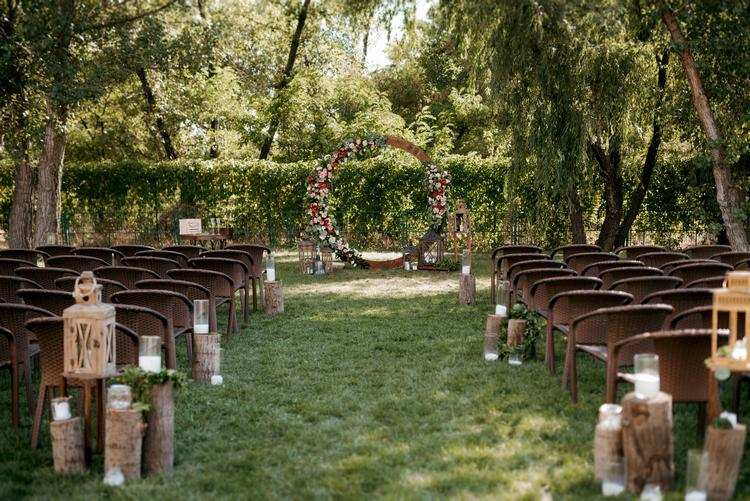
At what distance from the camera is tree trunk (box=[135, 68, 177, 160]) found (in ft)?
69.2

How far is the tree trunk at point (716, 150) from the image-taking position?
430 inches

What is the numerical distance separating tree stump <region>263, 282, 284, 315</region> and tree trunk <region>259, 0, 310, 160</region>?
48.8 feet

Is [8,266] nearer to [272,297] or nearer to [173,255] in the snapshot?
[173,255]

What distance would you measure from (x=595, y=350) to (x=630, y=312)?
636 mm

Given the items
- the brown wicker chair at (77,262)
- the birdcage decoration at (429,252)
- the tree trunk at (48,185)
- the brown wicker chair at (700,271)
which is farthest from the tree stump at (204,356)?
the tree trunk at (48,185)

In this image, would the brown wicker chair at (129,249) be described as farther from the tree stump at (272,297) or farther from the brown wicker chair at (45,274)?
the brown wicker chair at (45,274)

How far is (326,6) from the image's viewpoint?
23312 mm

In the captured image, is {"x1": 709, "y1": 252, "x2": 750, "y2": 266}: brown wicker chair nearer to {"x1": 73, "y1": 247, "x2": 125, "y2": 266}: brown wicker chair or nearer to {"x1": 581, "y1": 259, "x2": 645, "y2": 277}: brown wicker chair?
{"x1": 581, "y1": 259, "x2": 645, "y2": 277}: brown wicker chair

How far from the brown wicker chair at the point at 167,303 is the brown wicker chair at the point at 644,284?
3.42 meters

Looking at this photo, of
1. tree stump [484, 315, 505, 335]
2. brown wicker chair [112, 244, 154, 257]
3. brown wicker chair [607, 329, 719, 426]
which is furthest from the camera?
brown wicker chair [112, 244, 154, 257]

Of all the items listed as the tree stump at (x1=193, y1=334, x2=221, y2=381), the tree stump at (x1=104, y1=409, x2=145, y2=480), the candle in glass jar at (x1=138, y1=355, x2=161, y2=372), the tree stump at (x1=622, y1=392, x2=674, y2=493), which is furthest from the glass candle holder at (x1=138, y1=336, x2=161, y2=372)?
the tree stump at (x1=622, y1=392, x2=674, y2=493)

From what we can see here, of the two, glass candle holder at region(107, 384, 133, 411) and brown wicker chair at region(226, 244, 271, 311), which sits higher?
brown wicker chair at region(226, 244, 271, 311)

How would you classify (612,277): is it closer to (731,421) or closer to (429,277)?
(731,421)

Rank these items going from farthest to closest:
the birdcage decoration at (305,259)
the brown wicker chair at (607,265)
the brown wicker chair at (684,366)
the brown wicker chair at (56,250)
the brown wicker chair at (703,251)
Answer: the birdcage decoration at (305,259) → the brown wicker chair at (56,250) → the brown wicker chair at (703,251) → the brown wicker chair at (607,265) → the brown wicker chair at (684,366)
